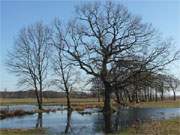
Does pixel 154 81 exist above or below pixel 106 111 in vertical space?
above

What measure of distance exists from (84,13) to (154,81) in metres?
11.4

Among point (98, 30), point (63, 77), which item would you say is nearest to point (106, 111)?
point (98, 30)

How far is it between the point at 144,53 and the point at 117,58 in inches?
121

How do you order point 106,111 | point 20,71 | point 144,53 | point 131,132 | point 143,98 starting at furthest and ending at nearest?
point 143,98, point 20,71, point 106,111, point 144,53, point 131,132

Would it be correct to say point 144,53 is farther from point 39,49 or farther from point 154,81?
point 39,49

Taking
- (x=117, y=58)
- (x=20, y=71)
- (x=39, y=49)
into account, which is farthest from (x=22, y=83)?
(x=117, y=58)

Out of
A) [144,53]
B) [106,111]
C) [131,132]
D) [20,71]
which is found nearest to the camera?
[131,132]

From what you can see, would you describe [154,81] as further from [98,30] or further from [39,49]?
[39,49]

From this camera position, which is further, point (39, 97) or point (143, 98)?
point (143, 98)

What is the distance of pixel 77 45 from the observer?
141 feet

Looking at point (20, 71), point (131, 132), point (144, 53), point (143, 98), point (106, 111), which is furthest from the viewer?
point (143, 98)

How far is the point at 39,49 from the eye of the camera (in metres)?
56.9

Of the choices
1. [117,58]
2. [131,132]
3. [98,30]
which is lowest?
[131,132]

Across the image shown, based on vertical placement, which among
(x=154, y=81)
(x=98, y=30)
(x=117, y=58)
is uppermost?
(x=98, y=30)
